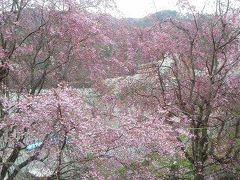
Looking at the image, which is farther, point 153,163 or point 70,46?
point 70,46

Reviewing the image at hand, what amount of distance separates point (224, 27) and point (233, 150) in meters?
3.27

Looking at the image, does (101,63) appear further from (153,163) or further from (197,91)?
(153,163)

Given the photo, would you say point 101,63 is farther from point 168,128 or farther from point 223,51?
point 168,128

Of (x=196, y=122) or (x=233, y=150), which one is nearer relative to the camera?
(x=196, y=122)

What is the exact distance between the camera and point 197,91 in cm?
1052

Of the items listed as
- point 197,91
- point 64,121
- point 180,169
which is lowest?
point 180,169

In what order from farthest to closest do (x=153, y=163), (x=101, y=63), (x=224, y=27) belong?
(x=101, y=63) → (x=224, y=27) → (x=153, y=163)

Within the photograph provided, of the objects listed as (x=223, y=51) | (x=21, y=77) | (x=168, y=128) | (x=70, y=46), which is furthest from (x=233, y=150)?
(x=21, y=77)

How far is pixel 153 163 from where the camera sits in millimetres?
9492

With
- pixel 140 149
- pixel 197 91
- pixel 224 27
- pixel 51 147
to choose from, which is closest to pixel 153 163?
pixel 140 149

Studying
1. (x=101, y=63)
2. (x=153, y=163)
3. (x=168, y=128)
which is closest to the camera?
(x=168, y=128)

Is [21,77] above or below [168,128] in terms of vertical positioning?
above

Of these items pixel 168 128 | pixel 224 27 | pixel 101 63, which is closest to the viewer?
pixel 168 128

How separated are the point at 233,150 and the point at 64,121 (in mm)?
5965
